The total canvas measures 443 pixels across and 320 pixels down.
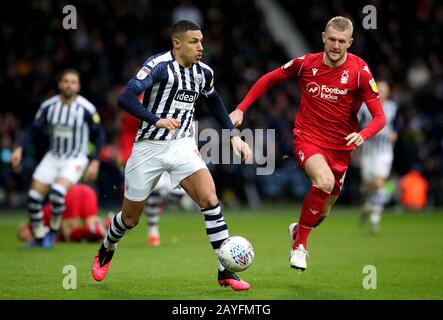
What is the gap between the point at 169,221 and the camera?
1641 cm

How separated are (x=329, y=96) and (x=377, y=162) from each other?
6748 millimetres

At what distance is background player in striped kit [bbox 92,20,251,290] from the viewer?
727cm

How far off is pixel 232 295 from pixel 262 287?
62 centimetres

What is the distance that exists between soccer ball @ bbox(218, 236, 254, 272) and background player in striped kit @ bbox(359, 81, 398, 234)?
23.3ft

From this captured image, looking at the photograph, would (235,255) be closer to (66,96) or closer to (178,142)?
(178,142)

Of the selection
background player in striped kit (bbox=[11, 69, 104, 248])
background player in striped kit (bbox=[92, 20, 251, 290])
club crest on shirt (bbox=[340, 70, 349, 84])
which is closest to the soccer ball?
background player in striped kit (bbox=[92, 20, 251, 290])

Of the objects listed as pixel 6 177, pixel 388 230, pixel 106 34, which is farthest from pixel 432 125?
pixel 6 177

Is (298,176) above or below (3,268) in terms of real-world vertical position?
above

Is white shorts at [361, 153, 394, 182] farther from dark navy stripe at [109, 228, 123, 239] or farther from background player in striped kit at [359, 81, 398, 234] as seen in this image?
dark navy stripe at [109, 228, 123, 239]

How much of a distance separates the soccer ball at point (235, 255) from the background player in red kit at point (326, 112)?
703mm

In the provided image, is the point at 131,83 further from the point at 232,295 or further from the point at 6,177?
the point at 6,177

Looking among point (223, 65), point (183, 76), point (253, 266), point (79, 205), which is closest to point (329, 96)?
point (183, 76)

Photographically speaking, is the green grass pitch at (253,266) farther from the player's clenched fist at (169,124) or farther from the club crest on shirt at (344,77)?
the club crest on shirt at (344,77)

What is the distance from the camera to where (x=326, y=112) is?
8.15m
